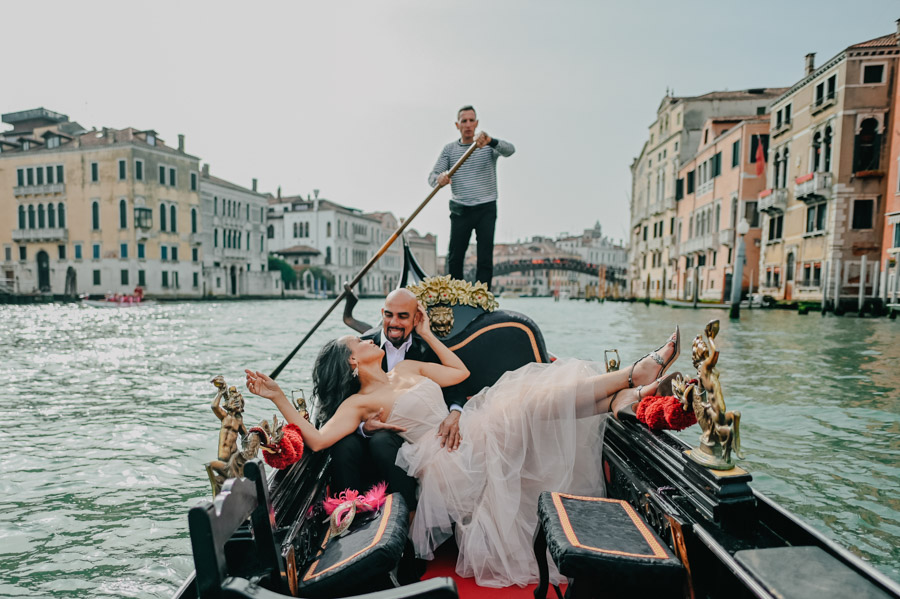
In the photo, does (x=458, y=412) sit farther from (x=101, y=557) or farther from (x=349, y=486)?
(x=101, y=557)

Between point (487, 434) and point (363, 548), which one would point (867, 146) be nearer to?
point (487, 434)

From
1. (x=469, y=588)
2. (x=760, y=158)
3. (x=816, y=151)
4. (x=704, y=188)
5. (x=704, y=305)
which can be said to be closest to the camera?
(x=469, y=588)

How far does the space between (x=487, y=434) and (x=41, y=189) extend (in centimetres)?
3099

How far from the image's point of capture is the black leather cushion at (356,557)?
3.82 ft

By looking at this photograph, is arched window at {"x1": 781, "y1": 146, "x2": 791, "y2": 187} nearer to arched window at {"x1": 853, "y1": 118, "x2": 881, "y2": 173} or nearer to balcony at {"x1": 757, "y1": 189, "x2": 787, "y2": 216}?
balcony at {"x1": 757, "y1": 189, "x2": 787, "y2": 216}

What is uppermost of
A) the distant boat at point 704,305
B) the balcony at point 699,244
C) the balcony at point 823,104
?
the balcony at point 823,104

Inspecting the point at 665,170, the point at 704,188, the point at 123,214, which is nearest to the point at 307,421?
the point at 704,188

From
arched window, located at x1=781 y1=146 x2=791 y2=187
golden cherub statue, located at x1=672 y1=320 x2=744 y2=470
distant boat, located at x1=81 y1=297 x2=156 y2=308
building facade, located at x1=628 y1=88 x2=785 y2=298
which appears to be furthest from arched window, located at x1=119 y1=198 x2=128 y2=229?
golden cherub statue, located at x1=672 y1=320 x2=744 y2=470

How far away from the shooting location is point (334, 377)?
1.74 m

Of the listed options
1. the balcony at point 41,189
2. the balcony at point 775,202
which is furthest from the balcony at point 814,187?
the balcony at point 41,189

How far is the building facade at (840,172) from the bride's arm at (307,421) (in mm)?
14278

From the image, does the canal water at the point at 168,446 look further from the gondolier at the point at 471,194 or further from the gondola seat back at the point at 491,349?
the gondolier at the point at 471,194

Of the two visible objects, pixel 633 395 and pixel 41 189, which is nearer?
pixel 633 395

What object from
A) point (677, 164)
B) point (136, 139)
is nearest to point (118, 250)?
point (136, 139)
